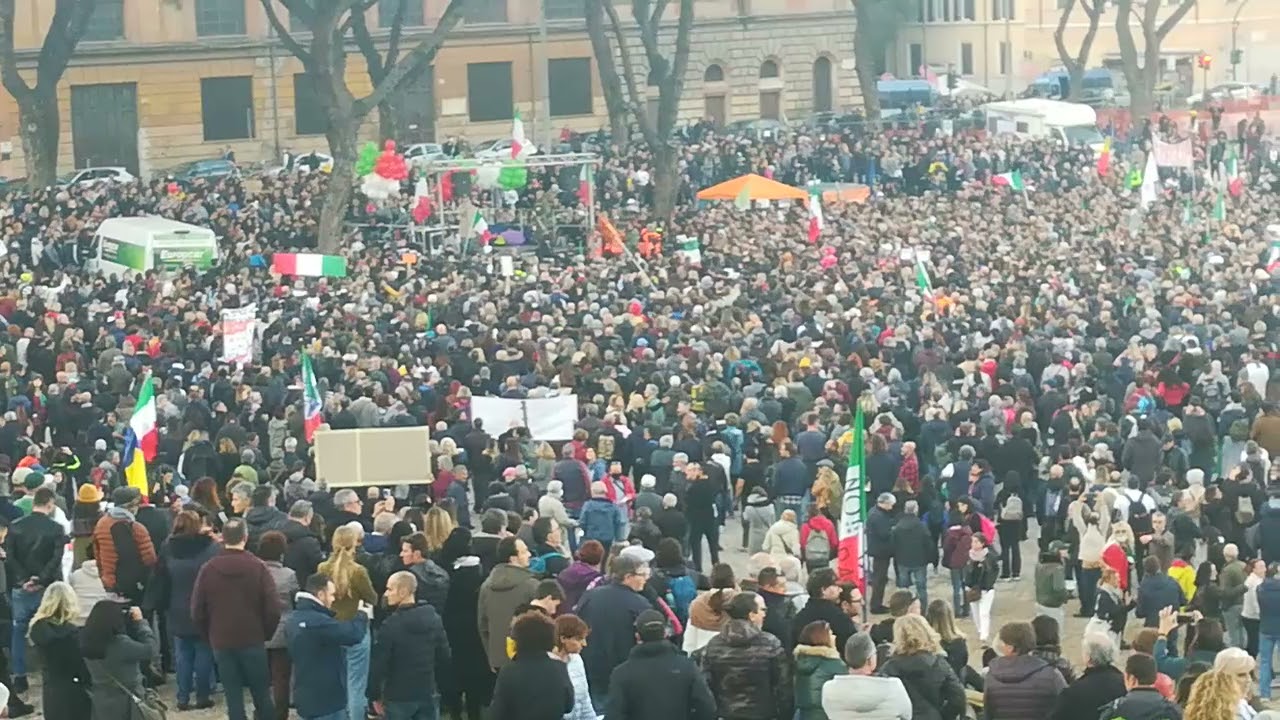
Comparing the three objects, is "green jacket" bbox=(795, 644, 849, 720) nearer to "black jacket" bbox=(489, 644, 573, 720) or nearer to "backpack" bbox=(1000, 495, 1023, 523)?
"black jacket" bbox=(489, 644, 573, 720)

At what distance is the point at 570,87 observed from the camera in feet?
231

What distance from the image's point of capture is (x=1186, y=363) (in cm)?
2505

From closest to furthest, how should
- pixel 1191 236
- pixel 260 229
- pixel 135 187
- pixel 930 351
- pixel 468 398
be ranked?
pixel 468 398, pixel 930 351, pixel 1191 236, pixel 260 229, pixel 135 187

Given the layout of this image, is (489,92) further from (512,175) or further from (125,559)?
(125,559)

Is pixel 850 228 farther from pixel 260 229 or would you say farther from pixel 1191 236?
pixel 260 229

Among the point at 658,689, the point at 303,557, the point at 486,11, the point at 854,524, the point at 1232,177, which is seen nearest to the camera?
the point at 658,689

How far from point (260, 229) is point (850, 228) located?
9527 millimetres

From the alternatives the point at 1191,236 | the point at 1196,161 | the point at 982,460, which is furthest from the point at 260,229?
the point at 982,460

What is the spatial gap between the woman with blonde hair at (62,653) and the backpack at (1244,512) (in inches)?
357

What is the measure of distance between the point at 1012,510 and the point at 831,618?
24.7 ft

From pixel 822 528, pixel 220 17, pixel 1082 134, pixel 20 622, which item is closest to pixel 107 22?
pixel 220 17

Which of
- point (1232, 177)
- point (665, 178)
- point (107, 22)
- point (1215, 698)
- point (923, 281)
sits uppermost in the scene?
point (107, 22)

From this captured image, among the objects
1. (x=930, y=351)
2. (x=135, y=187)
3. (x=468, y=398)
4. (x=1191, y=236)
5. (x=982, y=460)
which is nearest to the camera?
(x=982, y=460)

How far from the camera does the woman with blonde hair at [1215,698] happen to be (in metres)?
10.6
